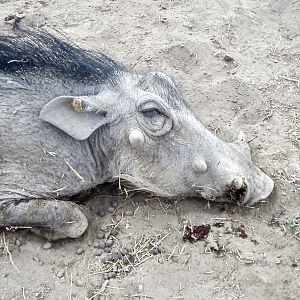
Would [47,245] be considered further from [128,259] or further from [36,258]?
[128,259]

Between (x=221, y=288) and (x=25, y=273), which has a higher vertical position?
(x=221, y=288)

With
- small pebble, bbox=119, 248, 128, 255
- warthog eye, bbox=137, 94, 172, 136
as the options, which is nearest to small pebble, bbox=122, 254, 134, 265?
small pebble, bbox=119, 248, 128, 255

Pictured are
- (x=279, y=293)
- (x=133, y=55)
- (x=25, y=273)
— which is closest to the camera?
(x=279, y=293)

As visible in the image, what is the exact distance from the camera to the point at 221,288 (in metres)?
4.08

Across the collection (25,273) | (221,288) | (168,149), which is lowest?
(25,273)

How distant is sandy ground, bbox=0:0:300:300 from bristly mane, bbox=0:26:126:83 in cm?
91

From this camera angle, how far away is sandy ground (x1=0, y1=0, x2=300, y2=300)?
4180mm

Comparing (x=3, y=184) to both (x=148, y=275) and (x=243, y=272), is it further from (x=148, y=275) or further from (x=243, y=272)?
(x=243, y=272)

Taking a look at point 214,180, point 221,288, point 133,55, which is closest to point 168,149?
point 214,180

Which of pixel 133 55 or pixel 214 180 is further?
pixel 133 55

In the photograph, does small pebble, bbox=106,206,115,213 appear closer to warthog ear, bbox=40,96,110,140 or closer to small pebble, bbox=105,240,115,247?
small pebble, bbox=105,240,115,247

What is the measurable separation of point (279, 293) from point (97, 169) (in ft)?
5.15

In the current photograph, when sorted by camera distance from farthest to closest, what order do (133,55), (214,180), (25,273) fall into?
1. (133,55)
2. (214,180)
3. (25,273)

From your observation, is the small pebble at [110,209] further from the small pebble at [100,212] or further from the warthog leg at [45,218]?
the warthog leg at [45,218]
